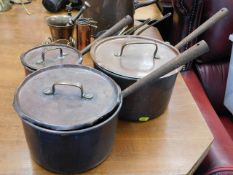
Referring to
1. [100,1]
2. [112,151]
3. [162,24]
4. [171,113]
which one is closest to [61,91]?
[112,151]

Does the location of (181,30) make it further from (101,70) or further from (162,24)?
(101,70)

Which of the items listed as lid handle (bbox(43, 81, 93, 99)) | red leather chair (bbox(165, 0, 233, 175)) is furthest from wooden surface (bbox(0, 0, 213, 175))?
red leather chair (bbox(165, 0, 233, 175))

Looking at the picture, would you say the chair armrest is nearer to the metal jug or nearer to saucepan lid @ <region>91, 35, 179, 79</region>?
saucepan lid @ <region>91, 35, 179, 79</region>

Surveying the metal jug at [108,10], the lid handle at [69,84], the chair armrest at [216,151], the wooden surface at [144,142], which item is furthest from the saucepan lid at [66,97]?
the metal jug at [108,10]

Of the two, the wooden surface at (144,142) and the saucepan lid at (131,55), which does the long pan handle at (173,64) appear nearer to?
the saucepan lid at (131,55)

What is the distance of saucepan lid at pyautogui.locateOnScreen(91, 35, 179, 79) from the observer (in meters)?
0.79

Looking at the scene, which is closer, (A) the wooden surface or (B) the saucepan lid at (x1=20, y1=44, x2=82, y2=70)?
(A) the wooden surface

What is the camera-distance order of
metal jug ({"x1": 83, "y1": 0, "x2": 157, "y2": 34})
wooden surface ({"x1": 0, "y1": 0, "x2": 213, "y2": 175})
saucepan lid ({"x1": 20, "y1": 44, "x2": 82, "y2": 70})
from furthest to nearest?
metal jug ({"x1": 83, "y1": 0, "x2": 157, "y2": 34}) < saucepan lid ({"x1": 20, "y1": 44, "x2": 82, "y2": 70}) < wooden surface ({"x1": 0, "y1": 0, "x2": 213, "y2": 175})

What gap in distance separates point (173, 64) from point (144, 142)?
23 centimetres

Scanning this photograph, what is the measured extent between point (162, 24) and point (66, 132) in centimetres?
116

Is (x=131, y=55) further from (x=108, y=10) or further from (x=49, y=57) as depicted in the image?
(x=108, y=10)

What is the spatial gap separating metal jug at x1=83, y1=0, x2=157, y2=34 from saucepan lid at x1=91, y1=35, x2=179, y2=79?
0.26m

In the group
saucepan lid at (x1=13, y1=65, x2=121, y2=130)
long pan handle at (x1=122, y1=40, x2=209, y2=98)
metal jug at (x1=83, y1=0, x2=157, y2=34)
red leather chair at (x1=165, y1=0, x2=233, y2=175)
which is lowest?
red leather chair at (x1=165, y1=0, x2=233, y2=175)

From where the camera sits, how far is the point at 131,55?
86 cm
